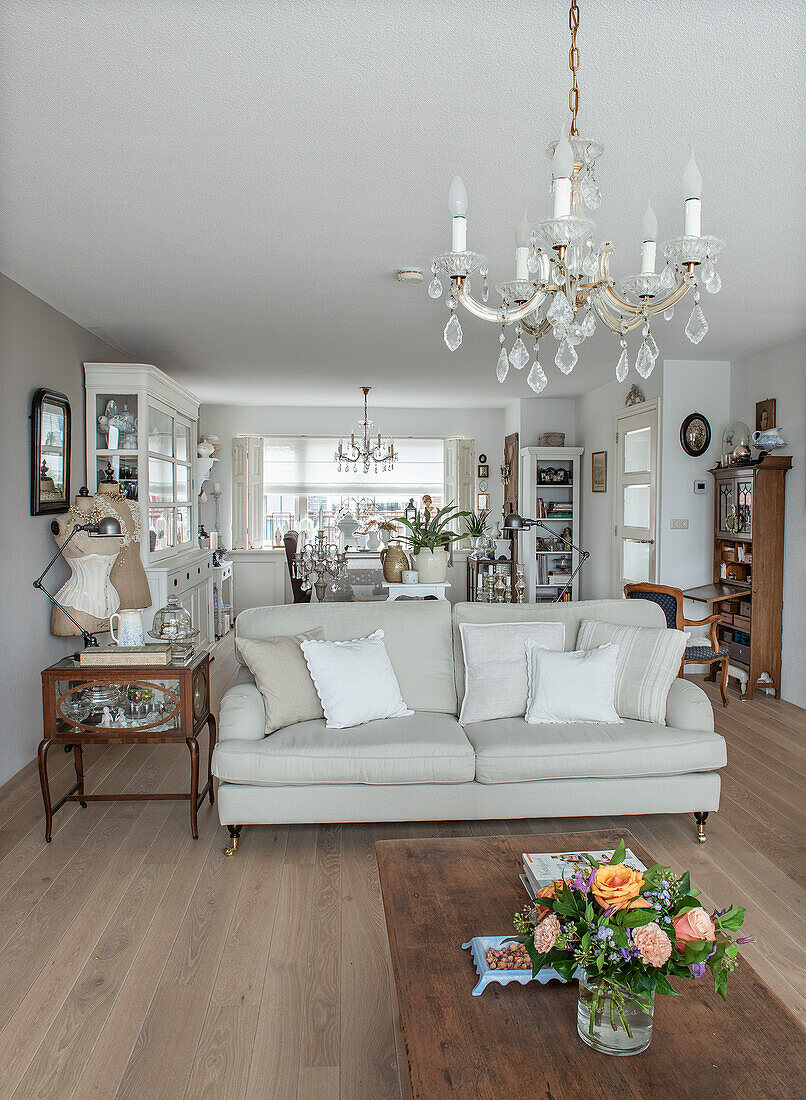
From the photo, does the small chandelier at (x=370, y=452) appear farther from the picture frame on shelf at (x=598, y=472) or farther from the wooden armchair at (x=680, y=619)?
the wooden armchair at (x=680, y=619)

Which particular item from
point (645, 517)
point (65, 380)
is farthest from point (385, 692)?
point (645, 517)

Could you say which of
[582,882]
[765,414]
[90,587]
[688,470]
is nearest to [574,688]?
[582,882]

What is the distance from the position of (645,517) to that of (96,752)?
193 inches

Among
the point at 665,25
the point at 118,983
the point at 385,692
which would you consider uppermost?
the point at 665,25

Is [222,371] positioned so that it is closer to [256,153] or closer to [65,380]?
[65,380]

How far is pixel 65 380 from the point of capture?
4.54 m

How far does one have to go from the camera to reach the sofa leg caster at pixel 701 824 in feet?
9.97

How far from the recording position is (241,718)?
3.03 meters

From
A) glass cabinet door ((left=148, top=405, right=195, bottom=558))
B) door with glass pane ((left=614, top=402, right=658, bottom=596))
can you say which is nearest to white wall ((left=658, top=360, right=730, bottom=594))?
door with glass pane ((left=614, top=402, right=658, bottom=596))

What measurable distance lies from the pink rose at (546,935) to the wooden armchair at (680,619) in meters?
3.39

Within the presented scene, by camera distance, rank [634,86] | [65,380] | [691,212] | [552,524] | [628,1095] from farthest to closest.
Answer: [552,524] → [65,380] → [634,86] → [691,212] → [628,1095]

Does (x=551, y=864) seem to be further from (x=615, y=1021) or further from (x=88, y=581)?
(x=88, y=581)

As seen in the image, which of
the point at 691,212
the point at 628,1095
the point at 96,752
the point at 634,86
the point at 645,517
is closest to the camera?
the point at 628,1095

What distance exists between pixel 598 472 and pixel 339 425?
3485 mm
